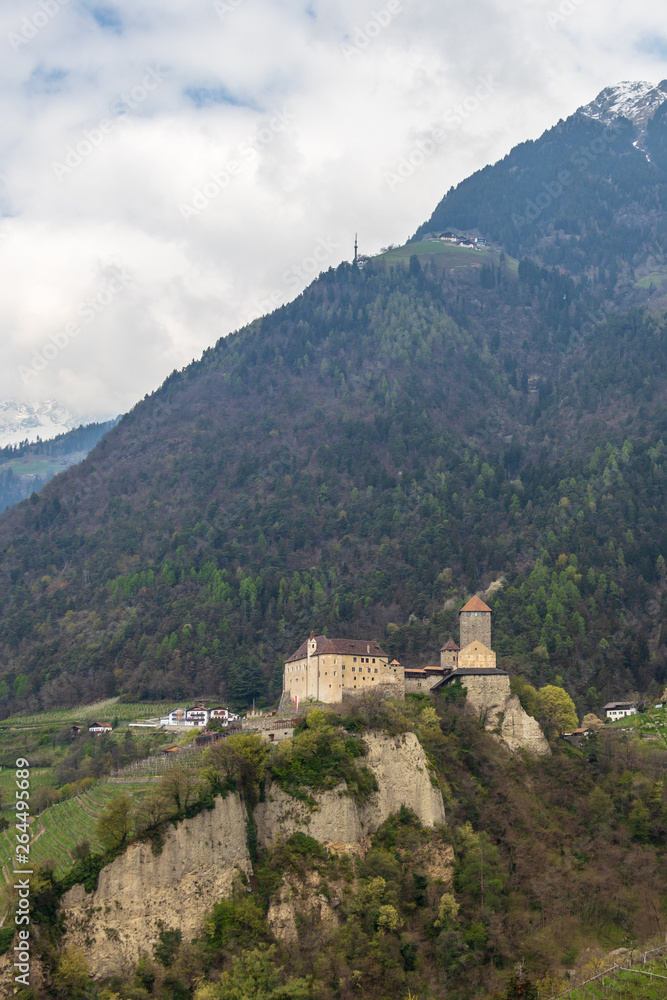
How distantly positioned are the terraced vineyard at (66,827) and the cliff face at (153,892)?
11.3ft

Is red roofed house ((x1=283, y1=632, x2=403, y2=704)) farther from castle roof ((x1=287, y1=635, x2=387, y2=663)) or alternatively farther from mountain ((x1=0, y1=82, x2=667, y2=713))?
mountain ((x1=0, y1=82, x2=667, y2=713))

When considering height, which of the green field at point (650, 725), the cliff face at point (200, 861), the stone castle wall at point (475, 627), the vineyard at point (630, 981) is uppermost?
the stone castle wall at point (475, 627)

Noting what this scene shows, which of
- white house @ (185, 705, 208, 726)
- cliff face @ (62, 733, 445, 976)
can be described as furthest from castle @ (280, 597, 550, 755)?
white house @ (185, 705, 208, 726)

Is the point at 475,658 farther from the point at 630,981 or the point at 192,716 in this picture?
the point at 630,981

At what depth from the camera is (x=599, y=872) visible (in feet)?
255

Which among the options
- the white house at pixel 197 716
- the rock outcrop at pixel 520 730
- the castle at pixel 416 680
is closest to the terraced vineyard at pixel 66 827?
the castle at pixel 416 680

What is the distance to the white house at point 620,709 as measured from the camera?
112812 mm

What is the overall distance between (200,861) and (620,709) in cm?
6553

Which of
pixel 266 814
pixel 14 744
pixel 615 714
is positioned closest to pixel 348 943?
pixel 266 814

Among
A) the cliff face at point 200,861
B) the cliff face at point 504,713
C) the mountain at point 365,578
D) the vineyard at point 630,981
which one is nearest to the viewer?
the vineyard at point 630,981

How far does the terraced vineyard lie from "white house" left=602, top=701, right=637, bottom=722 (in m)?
60.8

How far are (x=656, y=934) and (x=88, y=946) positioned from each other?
38.9 metres

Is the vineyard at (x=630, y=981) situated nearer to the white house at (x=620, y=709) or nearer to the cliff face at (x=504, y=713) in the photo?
the cliff face at (x=504, y=713)

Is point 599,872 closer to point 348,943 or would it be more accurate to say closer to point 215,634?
point 348,943
